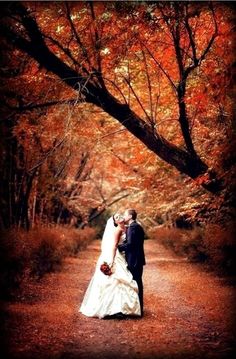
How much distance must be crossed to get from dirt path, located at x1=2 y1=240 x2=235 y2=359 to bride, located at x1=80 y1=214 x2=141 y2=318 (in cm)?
25

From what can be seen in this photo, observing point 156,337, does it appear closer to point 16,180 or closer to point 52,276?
point 52,276

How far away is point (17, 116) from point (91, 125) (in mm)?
4496

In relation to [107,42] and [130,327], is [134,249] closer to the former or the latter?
[130,327]

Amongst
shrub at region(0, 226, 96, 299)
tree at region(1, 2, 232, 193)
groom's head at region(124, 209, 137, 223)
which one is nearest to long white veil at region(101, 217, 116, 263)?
groom's head at region(124, 209, 137, 223)

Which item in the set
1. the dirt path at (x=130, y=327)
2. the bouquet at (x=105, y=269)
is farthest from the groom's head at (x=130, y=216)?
the dirt path at (x=130, y=327)

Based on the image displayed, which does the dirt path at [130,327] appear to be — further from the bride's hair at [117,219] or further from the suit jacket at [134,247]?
the bride's hair at [117,219]

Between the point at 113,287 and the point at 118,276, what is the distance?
0.26 meters

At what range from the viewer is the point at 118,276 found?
9.48m

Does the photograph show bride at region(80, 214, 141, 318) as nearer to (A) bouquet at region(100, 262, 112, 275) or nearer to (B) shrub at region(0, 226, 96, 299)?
(A) bouquet at region(100, 262, 112, 275)

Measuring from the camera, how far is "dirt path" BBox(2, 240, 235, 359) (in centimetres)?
685

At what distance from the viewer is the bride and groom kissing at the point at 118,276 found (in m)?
9.21

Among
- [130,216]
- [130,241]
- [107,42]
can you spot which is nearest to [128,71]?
[107,42]

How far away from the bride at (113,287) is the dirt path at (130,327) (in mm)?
254

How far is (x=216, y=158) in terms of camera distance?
11688 mm
